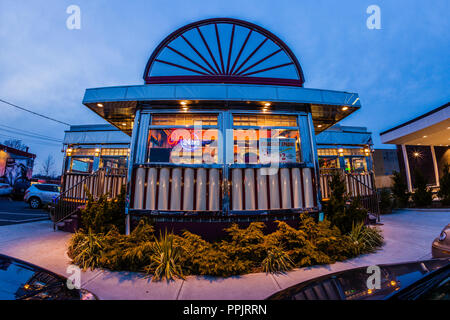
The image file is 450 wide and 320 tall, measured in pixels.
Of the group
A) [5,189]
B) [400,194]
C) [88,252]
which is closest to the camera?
[88,252]

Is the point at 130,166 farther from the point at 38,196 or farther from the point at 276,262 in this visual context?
the point at 38,196

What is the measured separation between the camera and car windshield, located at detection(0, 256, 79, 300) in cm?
152

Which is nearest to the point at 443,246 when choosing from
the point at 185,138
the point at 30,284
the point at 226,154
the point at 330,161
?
the point at 226,154

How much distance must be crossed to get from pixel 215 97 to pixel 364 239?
5351 mm

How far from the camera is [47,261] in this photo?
13.0 ft

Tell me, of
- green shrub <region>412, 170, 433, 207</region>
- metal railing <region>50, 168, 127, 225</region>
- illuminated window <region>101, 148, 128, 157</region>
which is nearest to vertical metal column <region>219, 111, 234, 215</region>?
metal railing <region>50, 168, 127, 225</region>

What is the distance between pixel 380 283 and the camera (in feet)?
5.70

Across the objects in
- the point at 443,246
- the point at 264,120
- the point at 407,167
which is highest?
the point at 264,120

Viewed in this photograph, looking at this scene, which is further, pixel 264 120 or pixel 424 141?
pixel 424 141

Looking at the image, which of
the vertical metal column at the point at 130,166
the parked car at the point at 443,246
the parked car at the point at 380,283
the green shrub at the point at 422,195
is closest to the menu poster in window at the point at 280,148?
the parked car at the point at 443,246
